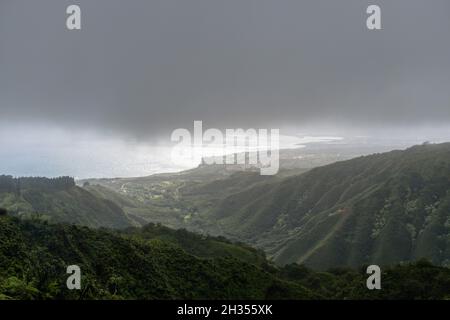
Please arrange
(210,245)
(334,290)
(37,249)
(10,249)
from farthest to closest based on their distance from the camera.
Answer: (210,245) < (334,290) < (37,249) < (10,249)

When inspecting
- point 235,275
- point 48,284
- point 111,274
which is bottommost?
point 235,275

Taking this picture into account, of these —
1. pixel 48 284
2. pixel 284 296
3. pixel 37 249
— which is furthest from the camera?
pixel 284 296

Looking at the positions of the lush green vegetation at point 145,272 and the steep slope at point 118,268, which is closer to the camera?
the steep slope at point 118,268

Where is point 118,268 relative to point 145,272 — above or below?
above

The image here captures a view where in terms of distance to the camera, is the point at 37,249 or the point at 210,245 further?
the point at 210,245

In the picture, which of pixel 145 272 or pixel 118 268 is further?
pixel 145 272

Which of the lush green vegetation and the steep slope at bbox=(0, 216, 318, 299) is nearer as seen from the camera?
the steep slope at bbox=(0, 216, 318, 299)
